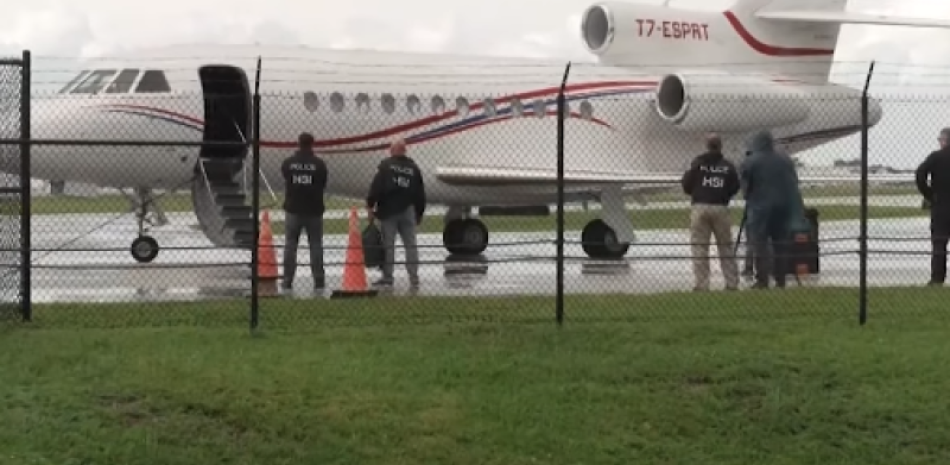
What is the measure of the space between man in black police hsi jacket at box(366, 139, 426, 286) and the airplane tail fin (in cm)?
1340

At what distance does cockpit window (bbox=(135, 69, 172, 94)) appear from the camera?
2231cm

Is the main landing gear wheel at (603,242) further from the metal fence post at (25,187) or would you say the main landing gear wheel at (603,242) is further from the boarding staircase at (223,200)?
the metal fence post at (25,187)

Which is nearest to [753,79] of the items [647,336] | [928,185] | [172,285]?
[928,185]

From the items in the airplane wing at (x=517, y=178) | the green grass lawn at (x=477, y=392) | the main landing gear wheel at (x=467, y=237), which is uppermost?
the airplane wing at (x=517, y=178)

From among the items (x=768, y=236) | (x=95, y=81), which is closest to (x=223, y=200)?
(x=95, y=81)

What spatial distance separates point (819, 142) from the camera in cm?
2902

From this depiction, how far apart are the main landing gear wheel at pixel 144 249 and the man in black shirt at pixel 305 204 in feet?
16.1

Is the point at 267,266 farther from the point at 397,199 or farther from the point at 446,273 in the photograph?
the point at 446,273

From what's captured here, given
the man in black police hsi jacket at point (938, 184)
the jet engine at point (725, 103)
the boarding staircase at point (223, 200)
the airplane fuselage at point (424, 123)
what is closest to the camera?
the man in black police hsi jacket at point (938, 184)

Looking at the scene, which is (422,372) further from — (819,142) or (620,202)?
(819,142)

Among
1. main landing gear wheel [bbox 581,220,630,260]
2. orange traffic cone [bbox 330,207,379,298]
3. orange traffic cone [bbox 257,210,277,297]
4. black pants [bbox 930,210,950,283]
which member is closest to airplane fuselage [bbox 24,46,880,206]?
main landing gear wheel [bbox 581,220,630,260]

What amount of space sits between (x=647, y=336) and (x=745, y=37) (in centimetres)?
1798

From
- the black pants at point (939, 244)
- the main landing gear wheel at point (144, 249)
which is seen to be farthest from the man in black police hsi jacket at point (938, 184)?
the main landing gear wheel at point (144, 249)

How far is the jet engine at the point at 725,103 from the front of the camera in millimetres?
26000
